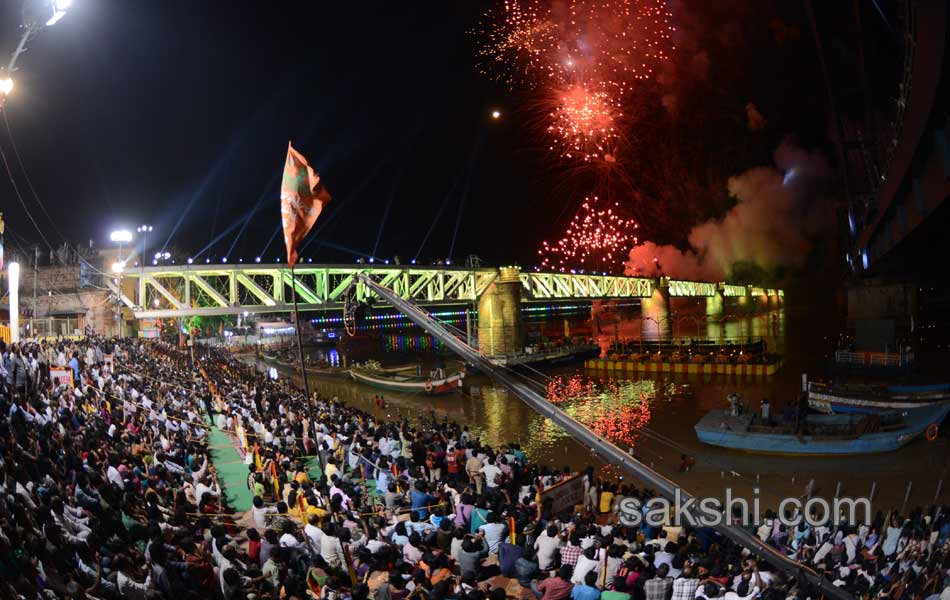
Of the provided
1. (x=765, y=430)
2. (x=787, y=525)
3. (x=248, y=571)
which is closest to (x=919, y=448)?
(x=765, y=430)

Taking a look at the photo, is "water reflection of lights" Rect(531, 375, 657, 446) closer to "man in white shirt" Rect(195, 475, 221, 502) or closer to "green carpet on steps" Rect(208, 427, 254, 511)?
"green carpet on steps" Rect(208, 427, 254, 511)

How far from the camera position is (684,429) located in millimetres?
29031

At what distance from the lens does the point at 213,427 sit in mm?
20375

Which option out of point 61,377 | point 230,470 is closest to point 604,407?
point 230,470

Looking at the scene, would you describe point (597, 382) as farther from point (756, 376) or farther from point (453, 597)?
point (453, 597)

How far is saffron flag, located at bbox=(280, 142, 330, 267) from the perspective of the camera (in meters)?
9.60

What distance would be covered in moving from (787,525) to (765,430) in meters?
11.4

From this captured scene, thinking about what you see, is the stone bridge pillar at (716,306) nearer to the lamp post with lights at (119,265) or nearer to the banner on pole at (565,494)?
the lamp post with lights at (119,265)

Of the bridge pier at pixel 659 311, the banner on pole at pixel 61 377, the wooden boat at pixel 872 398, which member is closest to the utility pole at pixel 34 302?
the banner on pole at pixel 61 377

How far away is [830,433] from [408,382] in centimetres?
2742

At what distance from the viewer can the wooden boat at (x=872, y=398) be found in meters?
25.2

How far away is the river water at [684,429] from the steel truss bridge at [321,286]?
24.4ft

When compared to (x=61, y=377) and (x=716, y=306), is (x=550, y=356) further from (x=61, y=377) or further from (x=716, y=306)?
(x=716, y=306)

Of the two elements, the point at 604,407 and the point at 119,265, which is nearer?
the point at 604,407
